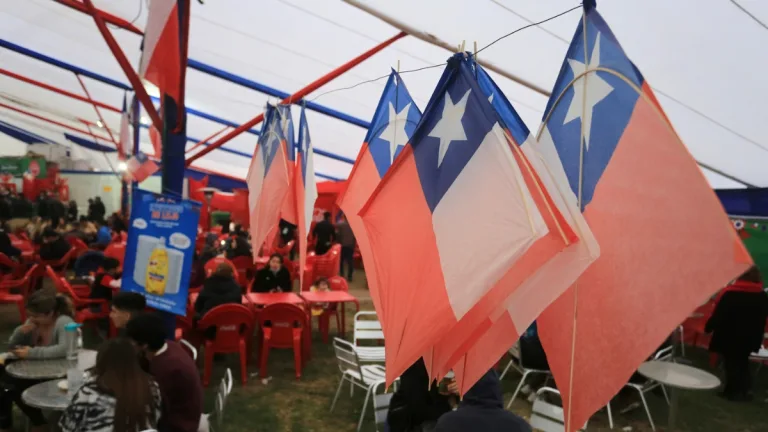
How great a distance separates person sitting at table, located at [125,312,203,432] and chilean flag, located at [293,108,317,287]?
1375 millimetres

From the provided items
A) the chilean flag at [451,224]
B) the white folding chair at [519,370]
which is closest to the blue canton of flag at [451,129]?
the chilean flag at [451,224]

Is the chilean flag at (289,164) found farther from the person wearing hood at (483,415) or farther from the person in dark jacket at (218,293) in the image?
the person wearing hood at (483,415)

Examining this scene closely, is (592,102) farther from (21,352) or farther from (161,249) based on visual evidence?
(21,352)

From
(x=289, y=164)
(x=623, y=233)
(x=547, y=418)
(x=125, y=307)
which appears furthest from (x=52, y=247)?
(x=623, y=233)

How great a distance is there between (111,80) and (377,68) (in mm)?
→ 6316

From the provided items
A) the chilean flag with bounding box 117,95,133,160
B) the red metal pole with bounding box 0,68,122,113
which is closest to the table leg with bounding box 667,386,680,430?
the chilean flag with bounding box 117,95,133,160

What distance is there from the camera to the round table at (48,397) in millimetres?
3061

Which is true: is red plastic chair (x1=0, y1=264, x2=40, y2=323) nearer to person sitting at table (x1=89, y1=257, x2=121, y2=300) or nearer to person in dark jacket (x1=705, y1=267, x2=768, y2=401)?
person sitting at table (x1=89, y1=257, x2=121, y2=300)

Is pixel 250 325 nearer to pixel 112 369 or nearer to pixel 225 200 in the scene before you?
pixel 112 369

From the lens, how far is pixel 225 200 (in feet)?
51.6

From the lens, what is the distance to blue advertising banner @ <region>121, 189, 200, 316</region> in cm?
390

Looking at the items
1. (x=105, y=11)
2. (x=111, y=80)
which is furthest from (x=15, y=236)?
(x=105, y=11)

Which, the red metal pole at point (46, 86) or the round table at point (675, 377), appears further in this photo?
the red metal pole at point (46, 86)

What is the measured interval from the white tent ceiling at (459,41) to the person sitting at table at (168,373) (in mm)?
2873
